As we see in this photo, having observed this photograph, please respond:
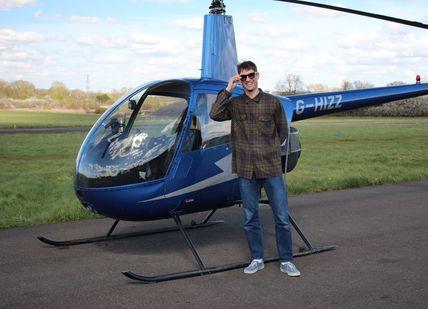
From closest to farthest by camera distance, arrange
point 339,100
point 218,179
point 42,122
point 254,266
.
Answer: point 254,266
point 218,179
point 339,100
point 42,122

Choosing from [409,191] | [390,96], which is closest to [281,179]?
[390,96]

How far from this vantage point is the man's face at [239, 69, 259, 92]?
17.1ft

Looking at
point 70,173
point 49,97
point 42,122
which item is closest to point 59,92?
point 49,97

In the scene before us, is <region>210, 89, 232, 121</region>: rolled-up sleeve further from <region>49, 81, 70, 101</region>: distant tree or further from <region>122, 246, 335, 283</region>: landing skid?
<region>49, 81, 70, 101</region>: distant tree

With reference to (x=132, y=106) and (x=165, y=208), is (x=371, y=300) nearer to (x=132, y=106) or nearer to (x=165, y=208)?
(x=165, y=208)

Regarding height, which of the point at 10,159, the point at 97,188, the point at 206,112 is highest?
the point at 206,112

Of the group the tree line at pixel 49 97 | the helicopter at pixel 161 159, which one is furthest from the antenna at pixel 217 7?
the tree line at pixel 49 97

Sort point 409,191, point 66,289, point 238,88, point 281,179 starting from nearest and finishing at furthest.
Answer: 1. point 66,289
2. point 281,179
3. point 238,88
4. point 409,191

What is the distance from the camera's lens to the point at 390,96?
8031mm

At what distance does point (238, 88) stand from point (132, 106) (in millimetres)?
1191

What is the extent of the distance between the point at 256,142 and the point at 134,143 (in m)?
1.25

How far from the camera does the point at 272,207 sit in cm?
541

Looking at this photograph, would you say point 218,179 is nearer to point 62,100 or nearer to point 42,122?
point 42,122

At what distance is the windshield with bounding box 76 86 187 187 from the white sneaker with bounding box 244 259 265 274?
48.4 inches
